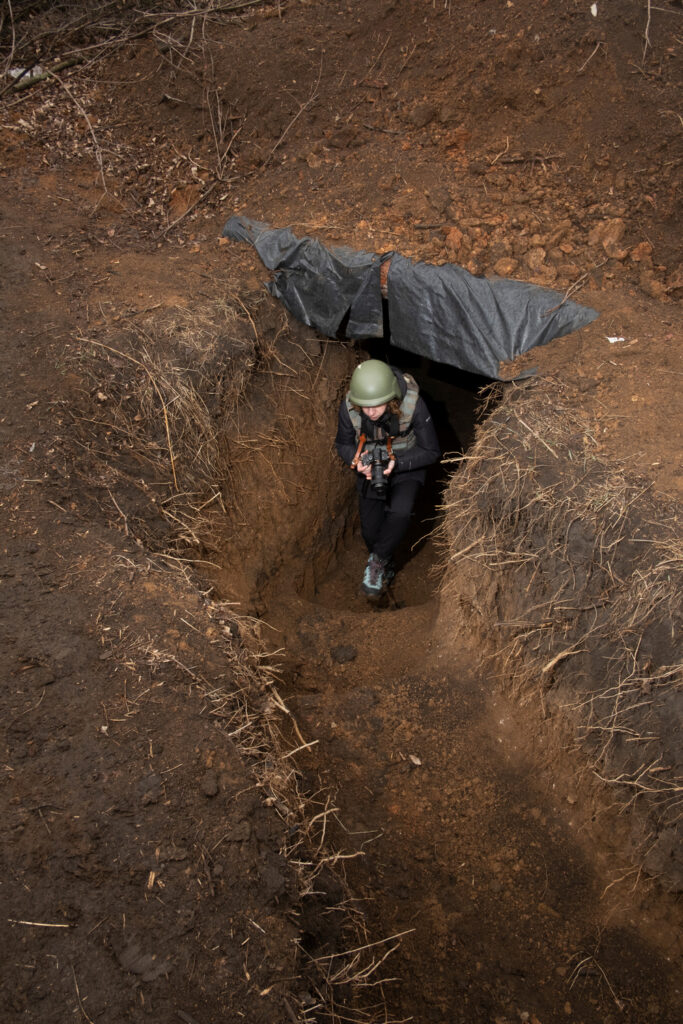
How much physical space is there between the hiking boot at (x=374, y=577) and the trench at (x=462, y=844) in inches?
27.1

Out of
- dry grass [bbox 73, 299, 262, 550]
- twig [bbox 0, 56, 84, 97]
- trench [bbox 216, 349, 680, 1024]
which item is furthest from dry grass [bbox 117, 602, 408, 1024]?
twig [bbox 0, 56, 84, 97]

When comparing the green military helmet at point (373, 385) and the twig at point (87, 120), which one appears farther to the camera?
the twig at point (87, 120)

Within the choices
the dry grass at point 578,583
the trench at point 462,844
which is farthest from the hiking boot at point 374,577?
the dry grass at point 578,583

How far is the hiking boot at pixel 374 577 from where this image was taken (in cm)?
496

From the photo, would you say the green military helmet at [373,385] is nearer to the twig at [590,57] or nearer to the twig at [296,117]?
the twig at [296,117]

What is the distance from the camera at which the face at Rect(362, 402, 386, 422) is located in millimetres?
4168

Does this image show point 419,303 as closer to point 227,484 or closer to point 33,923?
point 227,484

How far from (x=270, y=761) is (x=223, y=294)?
3.09m

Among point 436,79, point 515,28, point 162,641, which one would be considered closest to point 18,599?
point 162,641

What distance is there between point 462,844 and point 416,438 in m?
2.51

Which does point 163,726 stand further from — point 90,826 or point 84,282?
point 84,282

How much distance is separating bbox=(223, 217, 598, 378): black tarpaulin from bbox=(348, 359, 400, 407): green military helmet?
1.25 feet

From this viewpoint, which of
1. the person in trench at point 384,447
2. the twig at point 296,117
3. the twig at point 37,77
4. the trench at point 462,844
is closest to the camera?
the trench at point 462,844

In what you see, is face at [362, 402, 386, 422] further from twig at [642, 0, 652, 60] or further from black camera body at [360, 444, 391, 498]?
twig at [642, 0, 652, 60]
